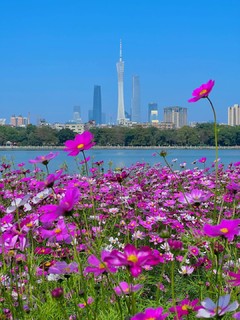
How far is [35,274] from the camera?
1.88 m

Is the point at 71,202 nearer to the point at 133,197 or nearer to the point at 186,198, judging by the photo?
the point at 186,198

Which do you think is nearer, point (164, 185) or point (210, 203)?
point (210, 203)

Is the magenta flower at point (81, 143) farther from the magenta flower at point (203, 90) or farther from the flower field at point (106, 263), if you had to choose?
the magenta flower at point (203, 90)

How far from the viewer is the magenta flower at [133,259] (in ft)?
2.55

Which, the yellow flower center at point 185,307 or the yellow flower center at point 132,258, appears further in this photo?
the yellow flower center at point 185,307

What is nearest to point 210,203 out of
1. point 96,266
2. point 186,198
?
point 186,198

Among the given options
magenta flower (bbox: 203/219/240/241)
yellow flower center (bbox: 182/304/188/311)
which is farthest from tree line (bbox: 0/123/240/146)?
magenta flower (bbox: 203/219/240/241)

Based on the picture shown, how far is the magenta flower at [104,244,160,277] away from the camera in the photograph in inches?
30.6

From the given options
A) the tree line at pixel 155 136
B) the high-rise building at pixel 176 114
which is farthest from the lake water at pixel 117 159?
the high-rise building at pixel 176 114

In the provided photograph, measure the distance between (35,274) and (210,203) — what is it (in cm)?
160

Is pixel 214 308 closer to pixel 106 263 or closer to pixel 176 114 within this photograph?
pixel 106 263

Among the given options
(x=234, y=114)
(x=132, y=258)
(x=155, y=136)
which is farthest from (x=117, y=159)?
(x=234, y=114)

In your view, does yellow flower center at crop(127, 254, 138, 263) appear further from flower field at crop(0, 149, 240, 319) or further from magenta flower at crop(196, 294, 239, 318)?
magenta flower at crop(196, 294, 239, 318)

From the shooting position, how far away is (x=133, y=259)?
798 mm
